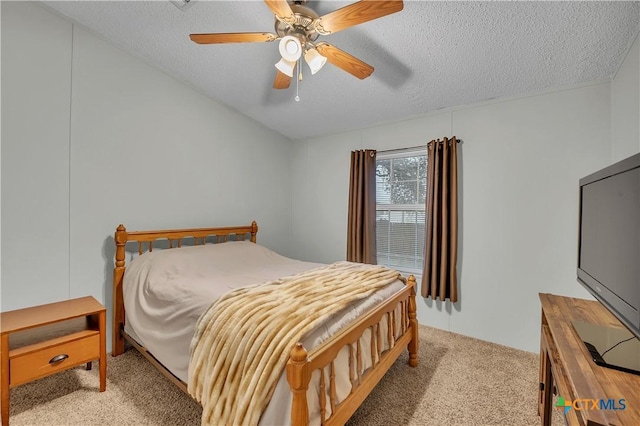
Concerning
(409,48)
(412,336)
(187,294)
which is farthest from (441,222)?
(187,294)

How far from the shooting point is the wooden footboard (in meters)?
1.11

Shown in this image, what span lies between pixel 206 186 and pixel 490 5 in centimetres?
288

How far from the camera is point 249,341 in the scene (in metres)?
1.32

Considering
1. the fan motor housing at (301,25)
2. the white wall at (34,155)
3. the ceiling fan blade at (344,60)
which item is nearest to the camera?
the fan motor housing at (301,25)

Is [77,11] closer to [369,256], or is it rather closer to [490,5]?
[490,5]

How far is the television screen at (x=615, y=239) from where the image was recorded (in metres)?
0.96

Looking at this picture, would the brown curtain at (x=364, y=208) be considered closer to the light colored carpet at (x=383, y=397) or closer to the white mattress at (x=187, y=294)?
the white mattress at (x=187, y=294)

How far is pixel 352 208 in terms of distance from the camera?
3.48 meters

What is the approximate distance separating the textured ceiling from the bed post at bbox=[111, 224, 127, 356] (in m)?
1.64

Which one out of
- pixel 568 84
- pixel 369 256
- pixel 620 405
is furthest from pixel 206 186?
pixel 568 84

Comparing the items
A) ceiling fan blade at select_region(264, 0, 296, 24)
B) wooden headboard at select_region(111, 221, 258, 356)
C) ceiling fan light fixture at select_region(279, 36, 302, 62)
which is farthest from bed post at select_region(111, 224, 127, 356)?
Result: ceiling fan blade at select_region(264, 0, 296, 24)

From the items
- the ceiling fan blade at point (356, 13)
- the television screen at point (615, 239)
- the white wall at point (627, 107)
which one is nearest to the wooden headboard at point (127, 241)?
the ceiling fan blade at point (356, 13)

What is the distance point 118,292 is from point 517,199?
3.62 metres

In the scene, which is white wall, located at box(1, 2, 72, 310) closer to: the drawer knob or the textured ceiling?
the textured ceiling
